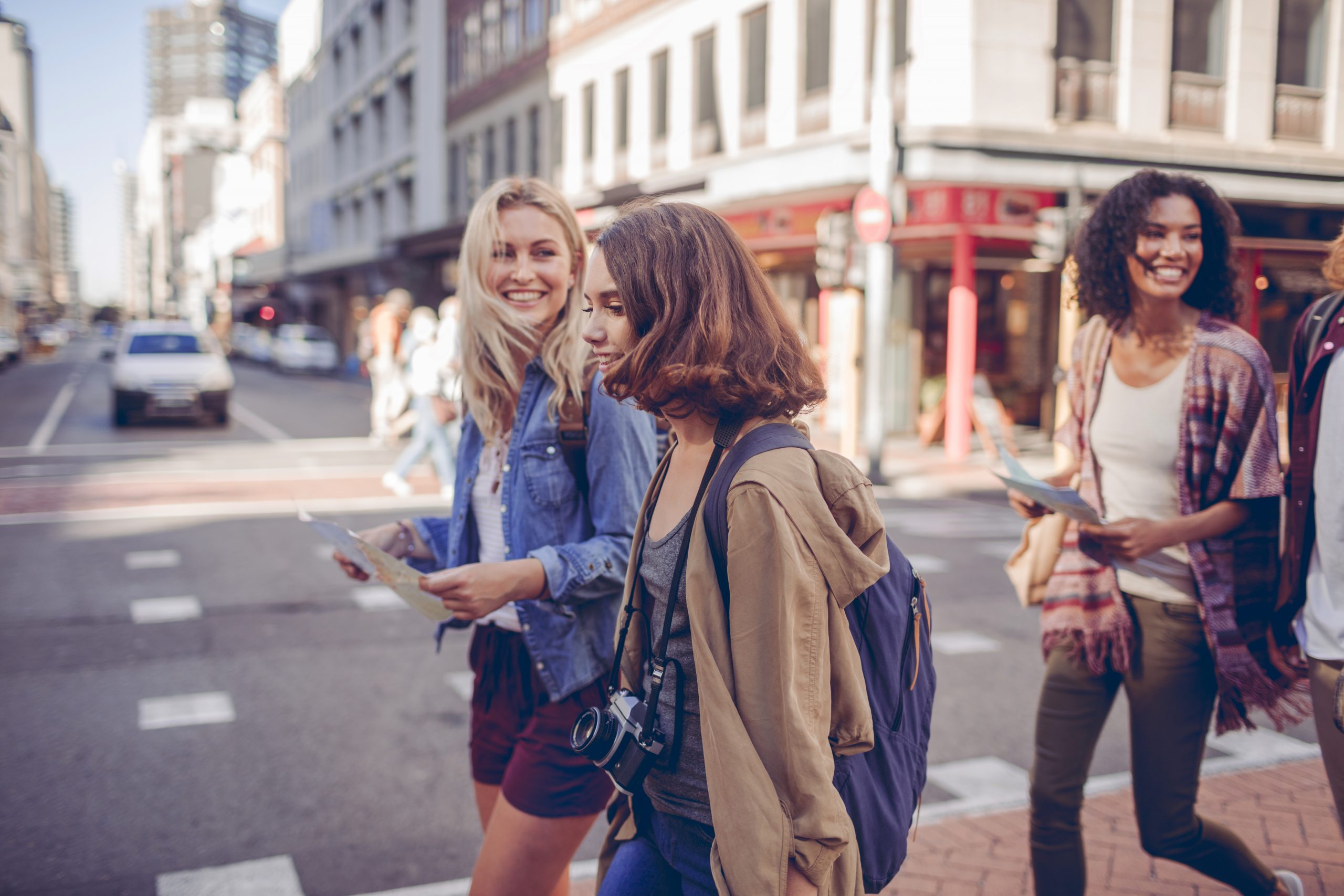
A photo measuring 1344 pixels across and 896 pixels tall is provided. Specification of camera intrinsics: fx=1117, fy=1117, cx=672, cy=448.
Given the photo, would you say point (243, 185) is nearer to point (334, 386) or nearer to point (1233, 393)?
point (334, 386)

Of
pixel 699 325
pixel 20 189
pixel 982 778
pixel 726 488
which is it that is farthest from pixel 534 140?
pixel 20 189

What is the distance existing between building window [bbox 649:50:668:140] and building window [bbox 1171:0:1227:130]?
9.98 metres

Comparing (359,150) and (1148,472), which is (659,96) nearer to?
(1148,472)

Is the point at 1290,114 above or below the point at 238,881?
above

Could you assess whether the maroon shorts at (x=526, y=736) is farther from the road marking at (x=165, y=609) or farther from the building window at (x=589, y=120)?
the building window at (x=589, y=120)

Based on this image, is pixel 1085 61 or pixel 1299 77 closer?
pixel 1085 61

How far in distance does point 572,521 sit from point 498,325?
48 centimetres

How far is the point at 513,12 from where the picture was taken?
3095 centimetres

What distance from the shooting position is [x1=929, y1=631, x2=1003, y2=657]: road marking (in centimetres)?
634

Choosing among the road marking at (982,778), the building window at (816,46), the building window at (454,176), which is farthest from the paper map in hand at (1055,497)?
the building window at (454,176)

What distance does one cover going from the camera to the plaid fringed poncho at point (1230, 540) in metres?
2.54

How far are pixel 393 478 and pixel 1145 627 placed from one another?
9.75m

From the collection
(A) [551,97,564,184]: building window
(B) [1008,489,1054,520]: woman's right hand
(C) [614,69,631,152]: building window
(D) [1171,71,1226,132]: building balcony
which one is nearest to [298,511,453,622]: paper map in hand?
(B) [1008,489,1054,520]: woman's right hand

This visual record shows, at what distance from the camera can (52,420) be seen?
2062cm
